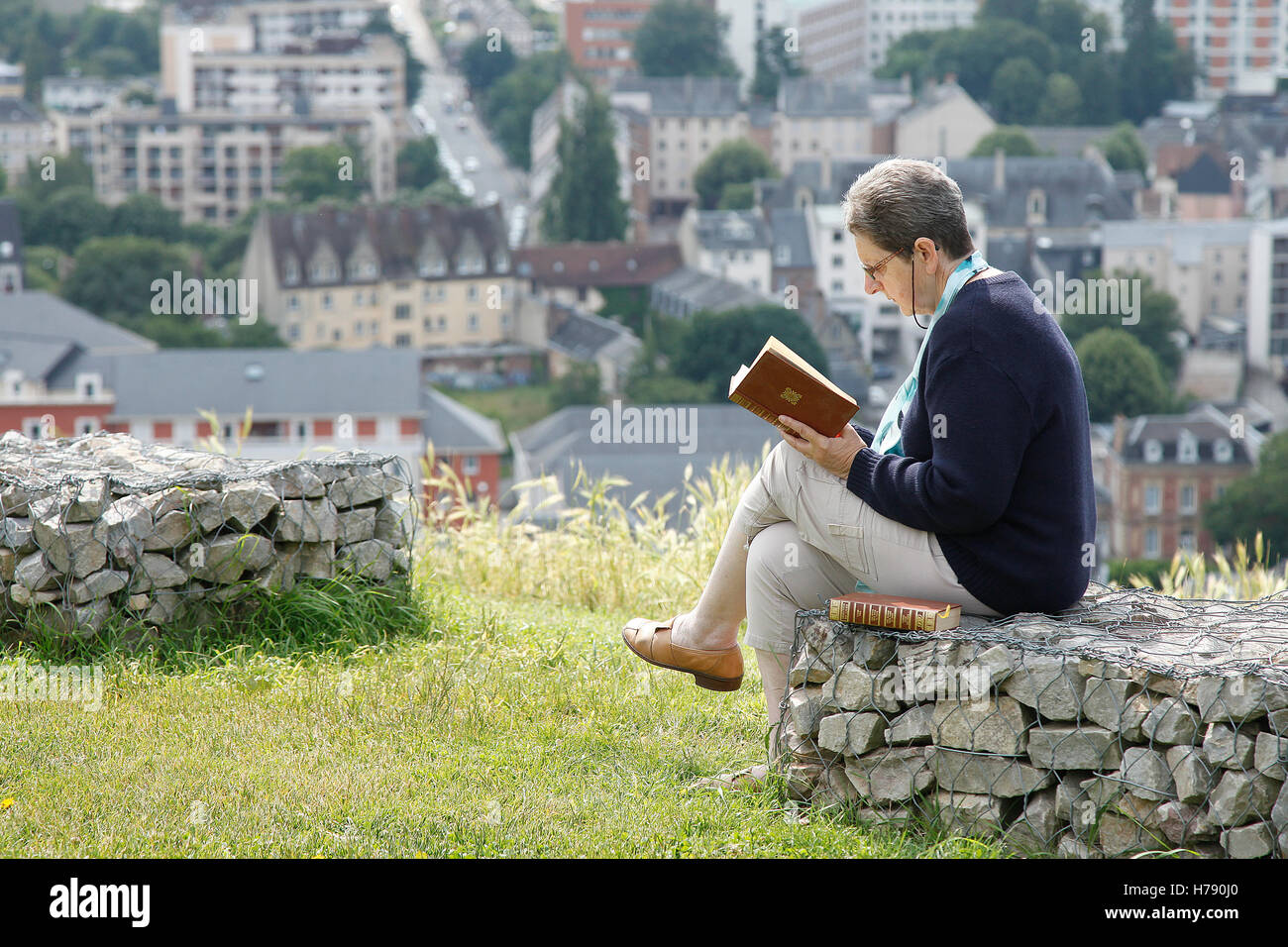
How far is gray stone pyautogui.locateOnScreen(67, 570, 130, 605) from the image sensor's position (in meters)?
2.87

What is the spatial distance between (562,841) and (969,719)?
0.62 metres

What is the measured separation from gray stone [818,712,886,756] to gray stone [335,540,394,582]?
Answer: 1.33 m

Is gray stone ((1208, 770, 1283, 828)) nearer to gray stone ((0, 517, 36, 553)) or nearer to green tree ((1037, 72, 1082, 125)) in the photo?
gray stone ((0, 517, 36, 553))

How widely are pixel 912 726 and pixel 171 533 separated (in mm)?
1611

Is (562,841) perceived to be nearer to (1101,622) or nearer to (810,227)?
(1101,622)

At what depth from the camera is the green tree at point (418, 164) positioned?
202ft

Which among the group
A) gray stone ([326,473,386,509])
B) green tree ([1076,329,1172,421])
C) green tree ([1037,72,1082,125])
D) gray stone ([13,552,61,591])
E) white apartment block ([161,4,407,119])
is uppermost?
white apartment block ([161,4,407,119])

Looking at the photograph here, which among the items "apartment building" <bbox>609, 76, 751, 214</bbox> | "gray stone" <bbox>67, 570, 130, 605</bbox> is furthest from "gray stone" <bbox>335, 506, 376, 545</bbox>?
"apartment building" <bbox>609, 76, 751, 214</bbox>

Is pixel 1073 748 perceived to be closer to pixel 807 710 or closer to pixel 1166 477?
pixel 807 710

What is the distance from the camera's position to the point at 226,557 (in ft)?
9.71

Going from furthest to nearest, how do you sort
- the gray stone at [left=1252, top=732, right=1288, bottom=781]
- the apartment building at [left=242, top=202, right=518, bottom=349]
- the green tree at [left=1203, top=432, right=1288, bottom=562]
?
the apartment building at [left=242, top=202, right=518, bottom=349] < the green tree at [left=1203, top=432, right=1288, bottom=562] < the gray stone at [left=1252, top=732, right=1288, bottom=781]

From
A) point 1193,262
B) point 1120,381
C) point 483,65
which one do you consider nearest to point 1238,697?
point 1120,381

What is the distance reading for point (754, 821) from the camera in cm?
216

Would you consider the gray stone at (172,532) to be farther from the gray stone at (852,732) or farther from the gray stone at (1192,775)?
the gray stone at (1192,775)
